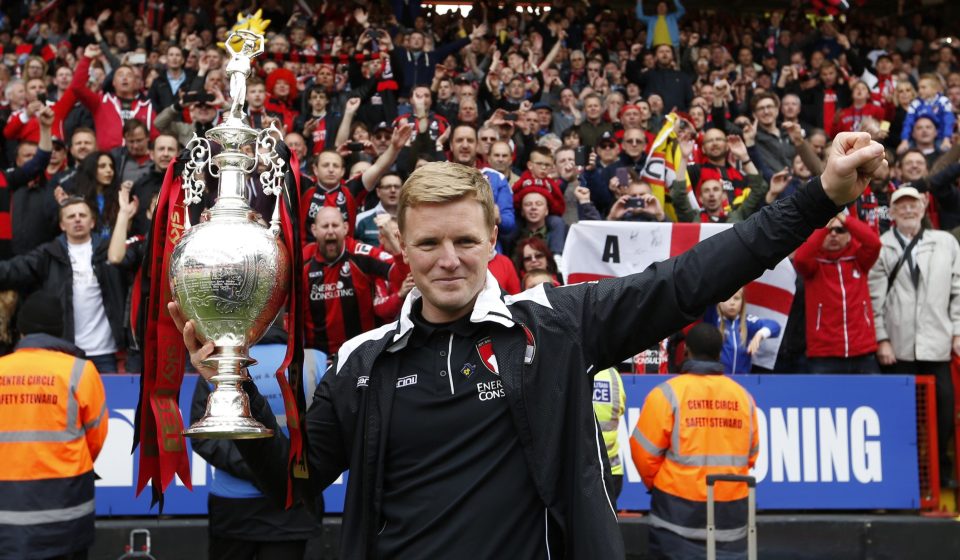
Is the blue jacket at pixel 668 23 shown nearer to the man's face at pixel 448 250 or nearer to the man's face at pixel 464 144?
the man's face at pixel 464 144

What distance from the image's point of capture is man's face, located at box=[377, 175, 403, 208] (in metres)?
9.27

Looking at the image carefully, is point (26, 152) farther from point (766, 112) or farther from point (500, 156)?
point (766, 112)

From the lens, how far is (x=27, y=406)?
6.09m

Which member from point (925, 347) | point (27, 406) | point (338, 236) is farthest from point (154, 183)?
point (925, 347)

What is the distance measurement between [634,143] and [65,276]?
5.60m

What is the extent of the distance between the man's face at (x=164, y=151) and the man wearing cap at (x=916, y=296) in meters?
6.02

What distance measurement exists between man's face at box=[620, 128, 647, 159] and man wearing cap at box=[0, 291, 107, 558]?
6583mm

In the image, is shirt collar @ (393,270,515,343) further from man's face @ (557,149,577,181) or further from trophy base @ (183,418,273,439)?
man's face @ (557,149,577,181)

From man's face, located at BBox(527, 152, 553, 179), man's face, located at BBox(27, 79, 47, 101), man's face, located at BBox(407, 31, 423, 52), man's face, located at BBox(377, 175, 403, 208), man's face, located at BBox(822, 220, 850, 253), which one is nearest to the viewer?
man's face, located at BBox(822, 220, 850, 253)

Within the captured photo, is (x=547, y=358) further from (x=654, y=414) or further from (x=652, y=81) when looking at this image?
(x=652, y=81)

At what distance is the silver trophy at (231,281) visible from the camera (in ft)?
9.50

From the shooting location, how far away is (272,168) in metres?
3.30

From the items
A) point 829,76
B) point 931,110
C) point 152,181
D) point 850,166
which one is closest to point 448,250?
point 850,166

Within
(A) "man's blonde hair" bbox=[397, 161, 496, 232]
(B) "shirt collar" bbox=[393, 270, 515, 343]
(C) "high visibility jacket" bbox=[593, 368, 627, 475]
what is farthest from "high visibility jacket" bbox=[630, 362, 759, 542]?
(A) "man's blonde hair" bbox=[397, 161, 496, 232]
